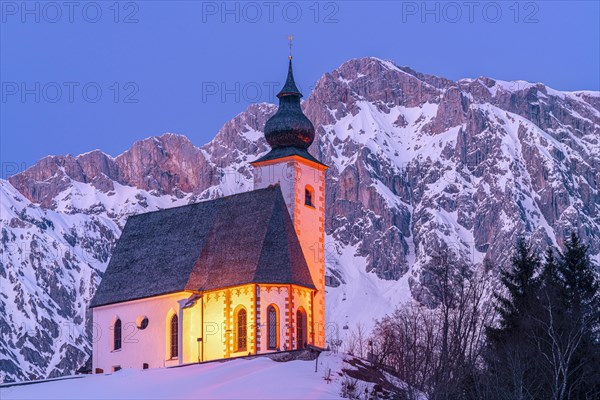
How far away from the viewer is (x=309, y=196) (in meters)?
82.6

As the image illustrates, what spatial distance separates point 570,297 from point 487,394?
13819 millimetres

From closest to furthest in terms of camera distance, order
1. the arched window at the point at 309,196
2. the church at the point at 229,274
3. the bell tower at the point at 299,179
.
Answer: the church at the point at 229,274, the bell tower at the point at 299,179, the arched window at the point at 309,196

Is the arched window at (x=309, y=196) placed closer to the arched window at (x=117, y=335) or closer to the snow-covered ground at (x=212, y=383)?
the arched window at (x=117, y=335)

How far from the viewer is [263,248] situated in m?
76.8

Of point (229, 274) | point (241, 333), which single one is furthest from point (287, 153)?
point (241, 333)

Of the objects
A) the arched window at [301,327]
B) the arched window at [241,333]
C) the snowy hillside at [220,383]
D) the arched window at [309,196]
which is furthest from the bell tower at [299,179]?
the snowy hillside at [220,383]

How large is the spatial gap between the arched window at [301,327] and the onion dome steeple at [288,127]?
12.8m

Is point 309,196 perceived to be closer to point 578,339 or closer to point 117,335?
point 117,335

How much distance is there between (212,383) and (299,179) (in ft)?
74.7

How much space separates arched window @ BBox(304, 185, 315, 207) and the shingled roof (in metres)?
2.85

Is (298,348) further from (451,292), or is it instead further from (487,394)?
(487,394)

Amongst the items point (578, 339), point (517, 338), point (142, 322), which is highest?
point (142, 322)

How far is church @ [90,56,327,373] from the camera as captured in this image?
75.4 meters

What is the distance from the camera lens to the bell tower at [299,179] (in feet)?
263
